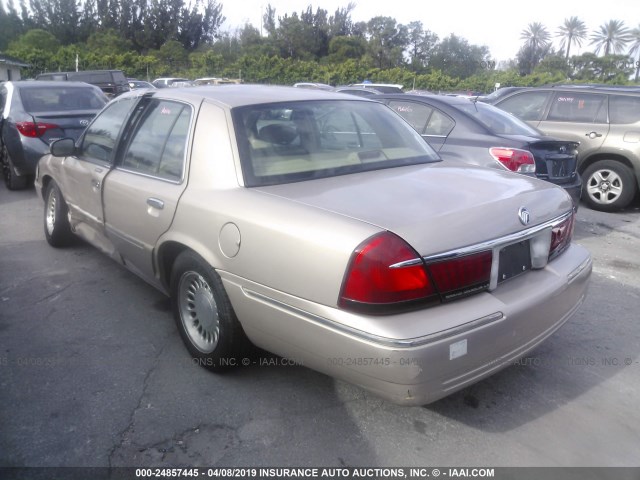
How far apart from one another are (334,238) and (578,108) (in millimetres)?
7403

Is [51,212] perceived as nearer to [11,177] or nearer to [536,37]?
[11,177]

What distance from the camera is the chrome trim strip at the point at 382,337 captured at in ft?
7.50

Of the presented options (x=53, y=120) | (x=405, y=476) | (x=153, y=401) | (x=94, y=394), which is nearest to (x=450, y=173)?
(x=405, y=476)

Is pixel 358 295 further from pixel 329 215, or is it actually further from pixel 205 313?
pixel 205 313

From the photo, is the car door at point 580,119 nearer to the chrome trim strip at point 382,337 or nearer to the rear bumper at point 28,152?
the chrome trim strip at point 382,337

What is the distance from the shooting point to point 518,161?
5.83 metres

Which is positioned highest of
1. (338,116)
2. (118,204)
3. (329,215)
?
(338,116)

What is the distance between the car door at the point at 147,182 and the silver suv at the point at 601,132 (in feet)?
21.7

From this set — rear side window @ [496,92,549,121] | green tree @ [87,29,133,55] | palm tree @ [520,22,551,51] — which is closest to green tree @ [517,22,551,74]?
palm tree @ [520,22,551,51]

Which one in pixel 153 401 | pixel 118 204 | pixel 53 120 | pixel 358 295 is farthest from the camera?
pixel 53 120

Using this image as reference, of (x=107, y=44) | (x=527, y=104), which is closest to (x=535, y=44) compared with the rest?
(x=107, y=44)

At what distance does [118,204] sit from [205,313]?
1197 millimetres

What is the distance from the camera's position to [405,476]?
8.22 ft

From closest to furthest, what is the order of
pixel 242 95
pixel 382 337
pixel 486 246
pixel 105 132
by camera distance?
pixel 382 337, pixel 486 246, pixel 242 95, pixel 105 132
